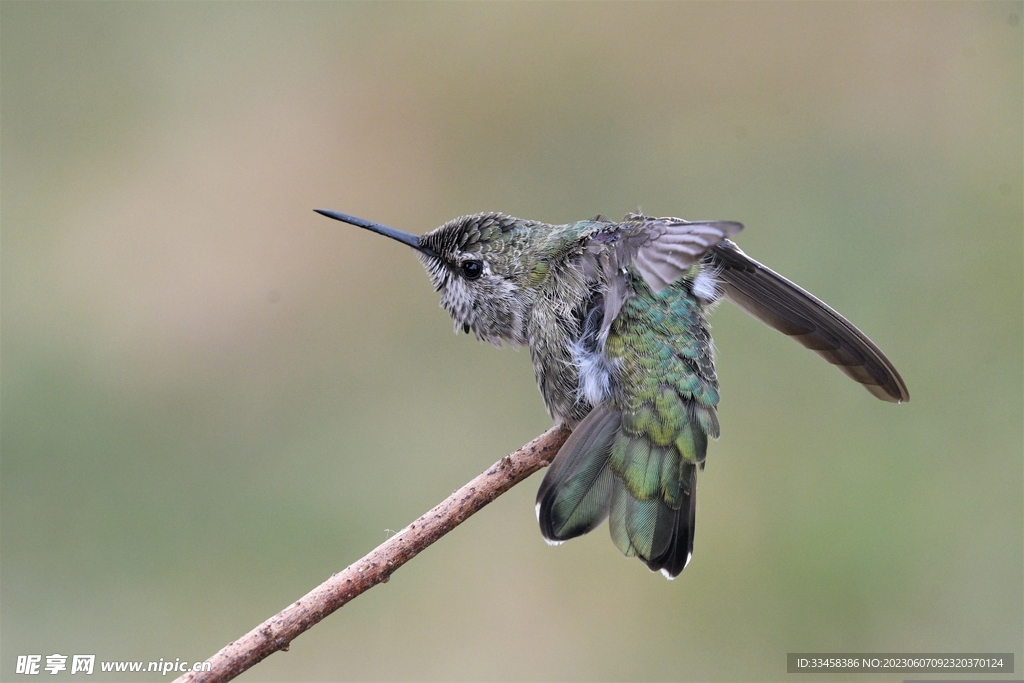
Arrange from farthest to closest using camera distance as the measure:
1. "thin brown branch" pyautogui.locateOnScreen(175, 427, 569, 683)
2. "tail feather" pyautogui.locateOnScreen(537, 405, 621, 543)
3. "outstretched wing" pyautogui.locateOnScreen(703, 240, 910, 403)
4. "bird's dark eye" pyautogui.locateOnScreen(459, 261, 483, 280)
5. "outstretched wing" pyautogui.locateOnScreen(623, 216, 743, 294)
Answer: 1. "bird's dark eye" pyautogui.locateOnScreen(459, 261, 483, 280)
2. "outstretched wing" pyautogui.locateOnScreen(703, 240, 910, 403)
3. "tail feather" pyautogui.locateOnScreen(537, 405, 621, 543)
4. "outstretched wing" pyautogui.locateOnScreen(623, 216, 743, 294)
5. "thin brown branch" pyautogui.locateOnScreen(175, 427, 569, 683)

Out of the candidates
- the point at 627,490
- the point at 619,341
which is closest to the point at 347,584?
the point at 627,490

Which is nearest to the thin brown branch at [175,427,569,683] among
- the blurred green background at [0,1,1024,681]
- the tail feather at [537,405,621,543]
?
the tail feather at [537,405,621,543]

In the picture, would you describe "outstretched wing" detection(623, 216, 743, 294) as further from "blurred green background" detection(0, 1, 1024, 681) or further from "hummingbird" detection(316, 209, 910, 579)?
"blurred green background" detection(0, 1, 1024, 681)

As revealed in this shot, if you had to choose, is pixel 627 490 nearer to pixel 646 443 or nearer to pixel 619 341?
pixel 646 443

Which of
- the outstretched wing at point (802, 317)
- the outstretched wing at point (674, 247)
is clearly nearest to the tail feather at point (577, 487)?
the outstretched wing at point (674, 247)

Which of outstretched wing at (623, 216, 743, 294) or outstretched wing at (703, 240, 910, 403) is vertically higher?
outstretched wing at (703, 240, 910, 403)

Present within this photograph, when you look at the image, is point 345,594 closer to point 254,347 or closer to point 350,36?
point 254,347

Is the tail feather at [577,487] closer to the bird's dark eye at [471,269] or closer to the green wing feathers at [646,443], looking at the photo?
the green wing feathers at [646,443]
